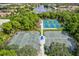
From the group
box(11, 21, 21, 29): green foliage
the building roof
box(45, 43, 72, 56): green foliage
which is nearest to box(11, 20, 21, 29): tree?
box(11, 21, 21, 29): green foliage

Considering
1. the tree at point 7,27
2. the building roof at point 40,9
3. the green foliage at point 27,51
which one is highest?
the building roof at point 40,9

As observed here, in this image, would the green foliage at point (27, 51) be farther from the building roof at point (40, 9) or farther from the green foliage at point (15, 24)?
the building roof at point (40, 9)

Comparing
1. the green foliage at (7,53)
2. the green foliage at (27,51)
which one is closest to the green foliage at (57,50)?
the green foliage at (27,51)

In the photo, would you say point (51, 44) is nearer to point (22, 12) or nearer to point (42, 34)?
point (42, 34)

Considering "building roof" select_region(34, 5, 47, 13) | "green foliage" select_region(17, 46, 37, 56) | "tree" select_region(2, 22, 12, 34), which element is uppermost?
"building roof" select_region(34, 5, 47, 13)

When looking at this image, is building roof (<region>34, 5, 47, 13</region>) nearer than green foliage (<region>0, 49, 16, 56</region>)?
No

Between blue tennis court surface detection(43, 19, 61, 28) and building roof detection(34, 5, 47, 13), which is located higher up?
building roof detection(34, 5, 47, 13)

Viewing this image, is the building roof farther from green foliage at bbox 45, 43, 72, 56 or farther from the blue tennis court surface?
green foliage at bbox 45, 43, 72, 56

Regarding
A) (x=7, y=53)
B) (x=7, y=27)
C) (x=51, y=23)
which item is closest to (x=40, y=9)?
(x=51, y=23)
